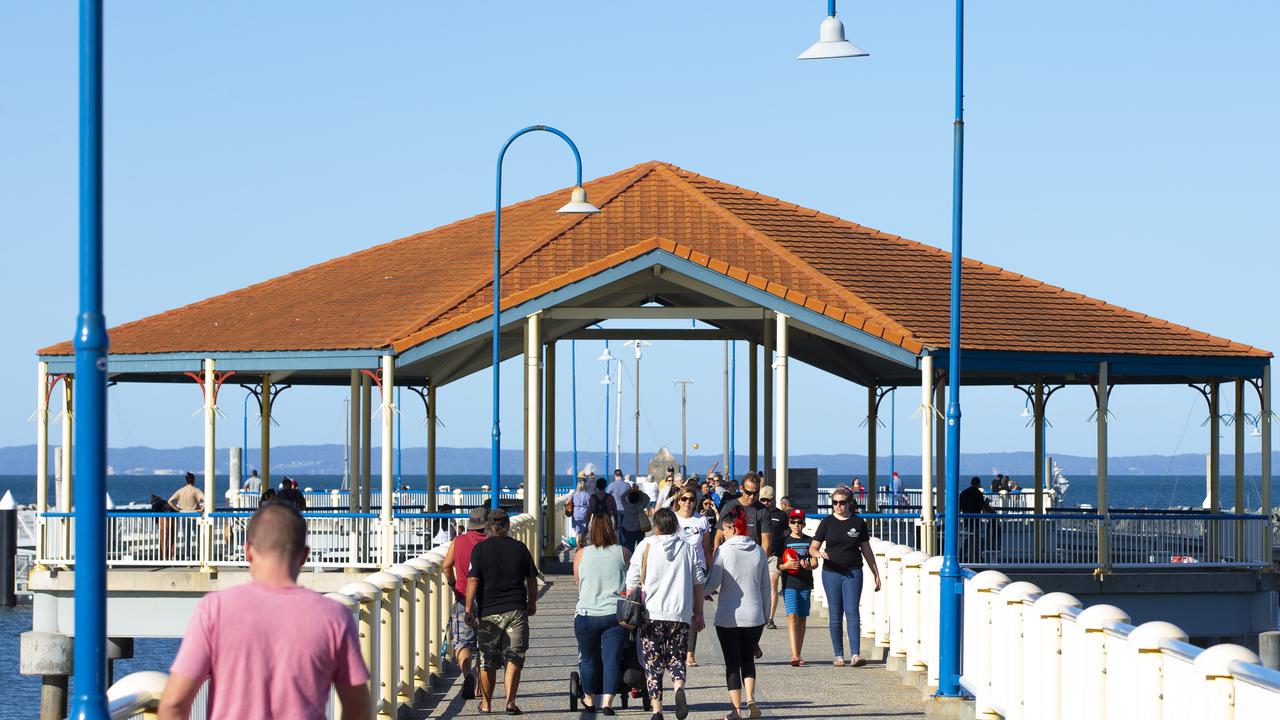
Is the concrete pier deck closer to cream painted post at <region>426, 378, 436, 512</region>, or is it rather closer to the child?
the child

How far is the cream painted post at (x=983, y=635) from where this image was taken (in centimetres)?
1352

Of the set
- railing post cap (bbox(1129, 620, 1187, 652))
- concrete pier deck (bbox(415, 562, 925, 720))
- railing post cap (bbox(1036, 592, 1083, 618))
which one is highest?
railing post cap (bbox(1129, 620, 1187, 652))

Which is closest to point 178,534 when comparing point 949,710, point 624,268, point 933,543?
point 624,268

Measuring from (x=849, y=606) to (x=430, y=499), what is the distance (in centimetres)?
1844

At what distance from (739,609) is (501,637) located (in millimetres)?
1909

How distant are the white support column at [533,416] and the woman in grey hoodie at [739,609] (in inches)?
545

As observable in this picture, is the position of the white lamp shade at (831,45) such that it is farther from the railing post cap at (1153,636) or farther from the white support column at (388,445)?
the white support column at (388,445)

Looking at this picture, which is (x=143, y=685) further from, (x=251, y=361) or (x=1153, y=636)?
(x=251, y=361)

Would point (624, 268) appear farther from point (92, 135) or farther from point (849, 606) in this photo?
point (92, 135)

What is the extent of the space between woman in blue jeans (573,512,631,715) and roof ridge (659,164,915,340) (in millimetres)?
13517

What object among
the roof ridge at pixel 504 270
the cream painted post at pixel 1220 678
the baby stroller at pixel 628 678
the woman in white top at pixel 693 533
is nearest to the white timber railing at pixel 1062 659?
the cream painted post at pixel 1220 678

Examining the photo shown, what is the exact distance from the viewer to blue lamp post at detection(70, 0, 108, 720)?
7168 millimetres

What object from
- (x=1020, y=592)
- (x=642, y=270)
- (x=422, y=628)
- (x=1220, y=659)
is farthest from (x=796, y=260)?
(x=1220, y=659)

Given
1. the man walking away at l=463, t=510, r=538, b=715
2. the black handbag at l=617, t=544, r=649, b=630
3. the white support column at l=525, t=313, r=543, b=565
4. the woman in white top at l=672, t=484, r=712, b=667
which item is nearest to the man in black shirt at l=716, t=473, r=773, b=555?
the woman in white top at l=672, t=484, r=712, b=667
